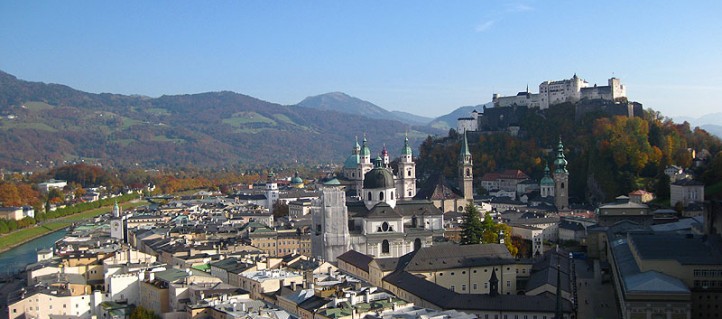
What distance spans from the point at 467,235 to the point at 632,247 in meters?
10.5

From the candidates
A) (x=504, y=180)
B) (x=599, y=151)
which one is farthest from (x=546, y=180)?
(x=504, y=180)

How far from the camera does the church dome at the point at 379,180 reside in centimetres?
4100

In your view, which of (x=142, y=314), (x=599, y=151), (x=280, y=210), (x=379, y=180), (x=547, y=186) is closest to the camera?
(x=142, y=314)

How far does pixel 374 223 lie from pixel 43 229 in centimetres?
3520

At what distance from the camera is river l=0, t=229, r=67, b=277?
44.8 meters

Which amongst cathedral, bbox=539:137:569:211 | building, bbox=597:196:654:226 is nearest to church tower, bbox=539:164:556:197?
cathedral, bbox=539:137:569:211

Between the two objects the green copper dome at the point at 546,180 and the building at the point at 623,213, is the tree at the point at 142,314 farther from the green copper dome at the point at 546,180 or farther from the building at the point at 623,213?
the green copper dome at the point at 546,180

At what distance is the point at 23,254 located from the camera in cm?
5109

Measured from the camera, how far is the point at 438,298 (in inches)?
1016

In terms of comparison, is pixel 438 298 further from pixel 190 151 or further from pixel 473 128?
pixel 190 151

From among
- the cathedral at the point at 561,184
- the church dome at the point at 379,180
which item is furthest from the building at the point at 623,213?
the church dome at the point at 379,180

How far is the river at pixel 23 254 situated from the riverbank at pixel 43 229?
0.62 meters

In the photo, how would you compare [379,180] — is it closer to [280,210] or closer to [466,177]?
[466,177]

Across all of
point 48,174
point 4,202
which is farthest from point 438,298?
point 48,174
